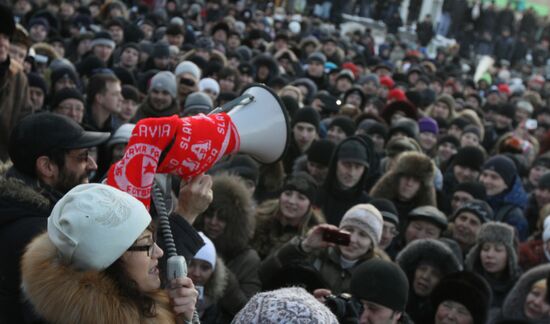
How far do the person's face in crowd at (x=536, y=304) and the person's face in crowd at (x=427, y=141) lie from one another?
14.2 feet

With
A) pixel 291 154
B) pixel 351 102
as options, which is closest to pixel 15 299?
pixel 291 154

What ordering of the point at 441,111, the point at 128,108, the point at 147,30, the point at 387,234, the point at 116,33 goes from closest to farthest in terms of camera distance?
→ the point at 387,234
the point at 128,108
the point at 441,111
the point at 116,33
the point at 147,30

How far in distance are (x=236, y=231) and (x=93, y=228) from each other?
2.66m

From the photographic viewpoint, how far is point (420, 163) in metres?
6.21

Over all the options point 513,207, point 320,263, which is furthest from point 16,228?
point 513,207

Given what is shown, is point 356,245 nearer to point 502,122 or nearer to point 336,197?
point 336,197

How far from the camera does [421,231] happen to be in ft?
18.4

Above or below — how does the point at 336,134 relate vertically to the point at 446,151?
above

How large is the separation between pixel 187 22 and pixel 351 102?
22.3ft

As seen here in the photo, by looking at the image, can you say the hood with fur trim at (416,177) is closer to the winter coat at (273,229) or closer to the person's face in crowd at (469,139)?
the winter coat at (273,229)

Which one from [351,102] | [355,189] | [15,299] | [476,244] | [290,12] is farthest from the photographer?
[290,12]

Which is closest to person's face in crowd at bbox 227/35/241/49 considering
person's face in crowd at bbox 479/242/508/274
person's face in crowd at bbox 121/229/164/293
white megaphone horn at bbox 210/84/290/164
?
person's face in crowd at bbox 479/242/508/274

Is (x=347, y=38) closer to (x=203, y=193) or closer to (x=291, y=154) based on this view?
(x=291, y=154)

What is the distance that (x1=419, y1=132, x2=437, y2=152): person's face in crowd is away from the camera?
8.68m
